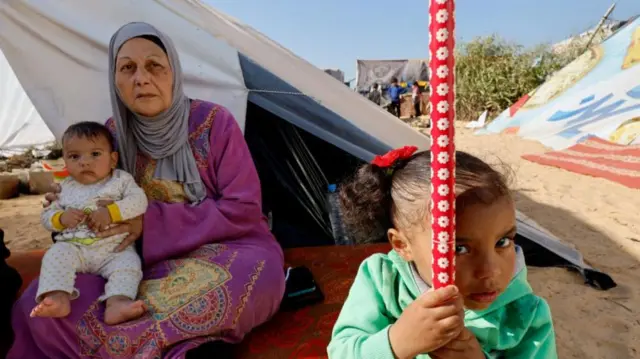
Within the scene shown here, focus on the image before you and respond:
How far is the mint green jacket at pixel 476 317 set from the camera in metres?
1.01

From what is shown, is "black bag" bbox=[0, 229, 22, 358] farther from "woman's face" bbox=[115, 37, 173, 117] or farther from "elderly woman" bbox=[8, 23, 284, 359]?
"woman's face" bbox=[115, 37, 173, 117]

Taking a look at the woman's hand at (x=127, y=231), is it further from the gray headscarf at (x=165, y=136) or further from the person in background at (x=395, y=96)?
the person in background at (x=395, y=96)

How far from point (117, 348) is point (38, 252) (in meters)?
1.63

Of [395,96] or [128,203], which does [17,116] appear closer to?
[128,203]

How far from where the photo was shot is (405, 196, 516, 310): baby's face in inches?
34.5

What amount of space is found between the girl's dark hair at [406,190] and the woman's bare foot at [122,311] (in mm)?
791

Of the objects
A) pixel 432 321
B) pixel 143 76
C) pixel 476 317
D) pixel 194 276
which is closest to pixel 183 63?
pixel 143 76

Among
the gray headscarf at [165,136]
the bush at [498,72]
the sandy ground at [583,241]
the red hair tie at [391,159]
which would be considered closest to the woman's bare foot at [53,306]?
the gray headscarf at [165,136]

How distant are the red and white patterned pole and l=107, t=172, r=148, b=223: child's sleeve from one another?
4.60 ft

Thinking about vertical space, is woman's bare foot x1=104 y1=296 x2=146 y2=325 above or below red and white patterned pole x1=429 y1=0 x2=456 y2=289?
below

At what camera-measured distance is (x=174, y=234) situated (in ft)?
5.94

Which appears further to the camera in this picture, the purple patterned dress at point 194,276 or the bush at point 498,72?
the bush at point 498,72

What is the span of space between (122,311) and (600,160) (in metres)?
5.45

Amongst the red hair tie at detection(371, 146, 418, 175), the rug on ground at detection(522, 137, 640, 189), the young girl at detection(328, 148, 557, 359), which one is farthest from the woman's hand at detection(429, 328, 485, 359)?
the rug on ground at detection(522, 137, 640, 189)
